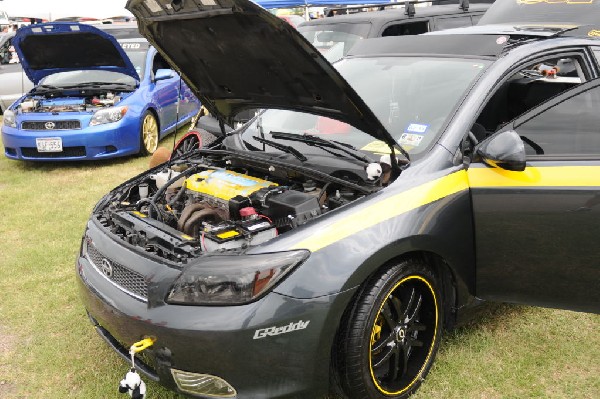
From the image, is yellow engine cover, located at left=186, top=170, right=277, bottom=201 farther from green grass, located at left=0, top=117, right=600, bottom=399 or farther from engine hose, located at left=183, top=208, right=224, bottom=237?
green grass, located at left=0, top=117, right=600, bottom=399

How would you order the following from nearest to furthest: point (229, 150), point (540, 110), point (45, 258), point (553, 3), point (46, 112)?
point (540, 110), point (229, 150), point (45, 258), point (553, 3), point (46, 112)

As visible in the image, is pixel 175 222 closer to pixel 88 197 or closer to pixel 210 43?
pixel 210 43

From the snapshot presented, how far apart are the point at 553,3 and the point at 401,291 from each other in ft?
15.3

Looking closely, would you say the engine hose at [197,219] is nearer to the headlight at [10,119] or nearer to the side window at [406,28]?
the side window at [406,28]

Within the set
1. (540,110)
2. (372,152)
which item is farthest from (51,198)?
(540,110)

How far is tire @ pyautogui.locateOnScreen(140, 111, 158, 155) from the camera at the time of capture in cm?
775

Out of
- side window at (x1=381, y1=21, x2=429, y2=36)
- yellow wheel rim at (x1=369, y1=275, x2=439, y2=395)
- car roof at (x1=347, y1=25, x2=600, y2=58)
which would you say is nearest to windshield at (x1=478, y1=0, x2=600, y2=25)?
side window at (x1=381, y1=21, x2=429, y2=36)

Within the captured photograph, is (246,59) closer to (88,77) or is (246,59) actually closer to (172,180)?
(172,180)

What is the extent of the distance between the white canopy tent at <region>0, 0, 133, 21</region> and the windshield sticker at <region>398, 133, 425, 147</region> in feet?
56.0

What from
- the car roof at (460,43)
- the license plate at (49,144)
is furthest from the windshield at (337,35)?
the car roof at (460,43)

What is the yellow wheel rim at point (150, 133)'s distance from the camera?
782 cm

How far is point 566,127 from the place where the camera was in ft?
9.35

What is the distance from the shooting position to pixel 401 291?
2.67 m

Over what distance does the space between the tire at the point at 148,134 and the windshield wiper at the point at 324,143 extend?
474 cm
